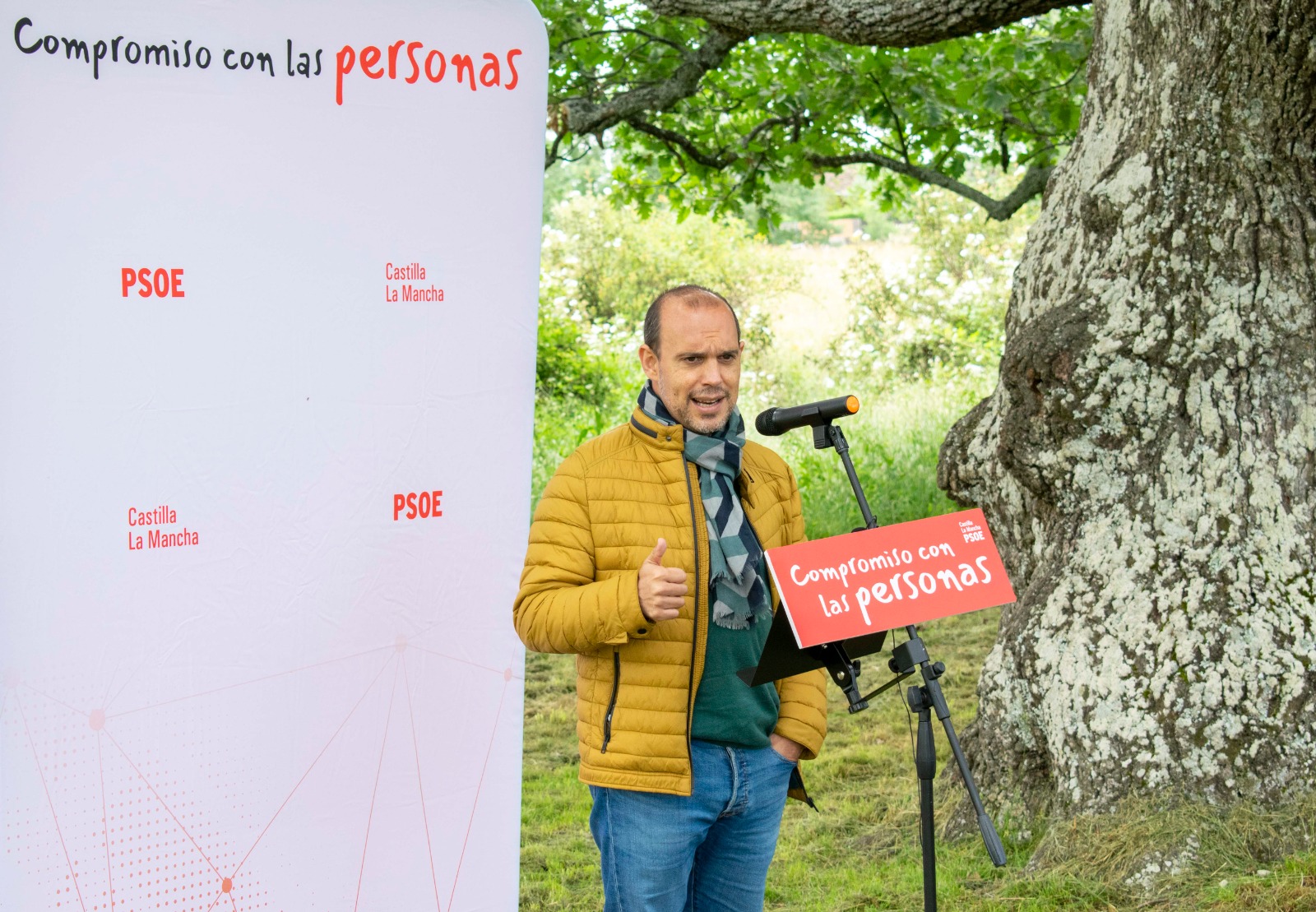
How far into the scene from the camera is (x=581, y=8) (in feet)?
23.7

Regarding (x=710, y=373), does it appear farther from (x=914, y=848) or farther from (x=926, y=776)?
(x=914, y=848)

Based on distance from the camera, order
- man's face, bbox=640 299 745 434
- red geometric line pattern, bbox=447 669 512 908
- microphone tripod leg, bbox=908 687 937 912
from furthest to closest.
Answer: red geometric line pattern, bbox=447 669 512 908, man's face, bbox=640 299 745 434, microphone tripod leg, bbox=908 687 937 912

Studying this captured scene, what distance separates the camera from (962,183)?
24.7 feet

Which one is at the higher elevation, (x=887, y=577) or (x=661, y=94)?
(x=661, y=94)

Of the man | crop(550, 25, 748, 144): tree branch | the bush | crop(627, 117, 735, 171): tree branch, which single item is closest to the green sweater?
the man

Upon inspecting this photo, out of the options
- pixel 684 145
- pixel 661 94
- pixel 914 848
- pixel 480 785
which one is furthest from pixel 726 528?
pixel 684 145

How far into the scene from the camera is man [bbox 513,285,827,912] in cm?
234

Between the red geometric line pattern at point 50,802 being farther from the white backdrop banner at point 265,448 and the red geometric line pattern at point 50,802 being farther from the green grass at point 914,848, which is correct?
the green grass at point 914,848

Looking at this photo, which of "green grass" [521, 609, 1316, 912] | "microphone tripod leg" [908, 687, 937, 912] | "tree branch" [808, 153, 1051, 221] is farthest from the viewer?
"tree branch" [808, 153, 1051, 221]

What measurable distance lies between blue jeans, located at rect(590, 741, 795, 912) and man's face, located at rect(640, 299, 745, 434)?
643mm

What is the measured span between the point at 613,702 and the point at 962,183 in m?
5.88

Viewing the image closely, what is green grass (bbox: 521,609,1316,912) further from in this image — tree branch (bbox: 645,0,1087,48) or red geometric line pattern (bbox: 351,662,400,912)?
tree branch (bbox: 645,0,1087,48)

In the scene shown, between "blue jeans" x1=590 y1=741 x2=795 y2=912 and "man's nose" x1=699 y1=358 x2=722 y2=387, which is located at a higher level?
"man's nose" x1=699 y1=358 x2=722 y2=387

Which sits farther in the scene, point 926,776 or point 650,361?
point 650,361
